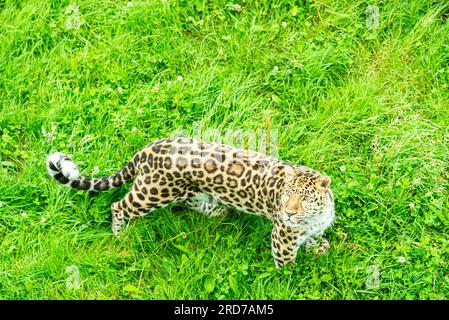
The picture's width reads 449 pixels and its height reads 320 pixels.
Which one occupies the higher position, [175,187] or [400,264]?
[175,187]

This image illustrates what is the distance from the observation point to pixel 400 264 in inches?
258

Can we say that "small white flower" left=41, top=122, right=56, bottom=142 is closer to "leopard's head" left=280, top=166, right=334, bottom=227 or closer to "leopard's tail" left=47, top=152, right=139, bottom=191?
"leopard's tail" left=47, top=152, right=139, bottom=191

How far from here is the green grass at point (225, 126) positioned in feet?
21.6

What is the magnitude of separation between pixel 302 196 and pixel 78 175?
203 centimetres

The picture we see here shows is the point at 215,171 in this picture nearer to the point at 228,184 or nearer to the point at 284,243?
the point at 228,184

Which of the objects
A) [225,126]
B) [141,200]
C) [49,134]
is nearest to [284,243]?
[141,200]

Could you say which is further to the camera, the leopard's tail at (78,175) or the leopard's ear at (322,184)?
→ the leopard's tail at (78,175)

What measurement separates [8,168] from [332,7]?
3780 mm

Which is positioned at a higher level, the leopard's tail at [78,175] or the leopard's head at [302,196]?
the leopard's head at [302,196]

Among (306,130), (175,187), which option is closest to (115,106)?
(175,187)

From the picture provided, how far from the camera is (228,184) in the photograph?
636cm

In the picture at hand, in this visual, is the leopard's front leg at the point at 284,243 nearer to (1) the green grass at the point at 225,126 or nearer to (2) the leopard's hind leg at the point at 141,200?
(1) the green grass at the point at 225,126

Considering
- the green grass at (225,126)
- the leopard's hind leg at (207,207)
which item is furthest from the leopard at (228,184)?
the green grass at (225,126)

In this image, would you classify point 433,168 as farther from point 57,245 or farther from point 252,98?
point 57,245
